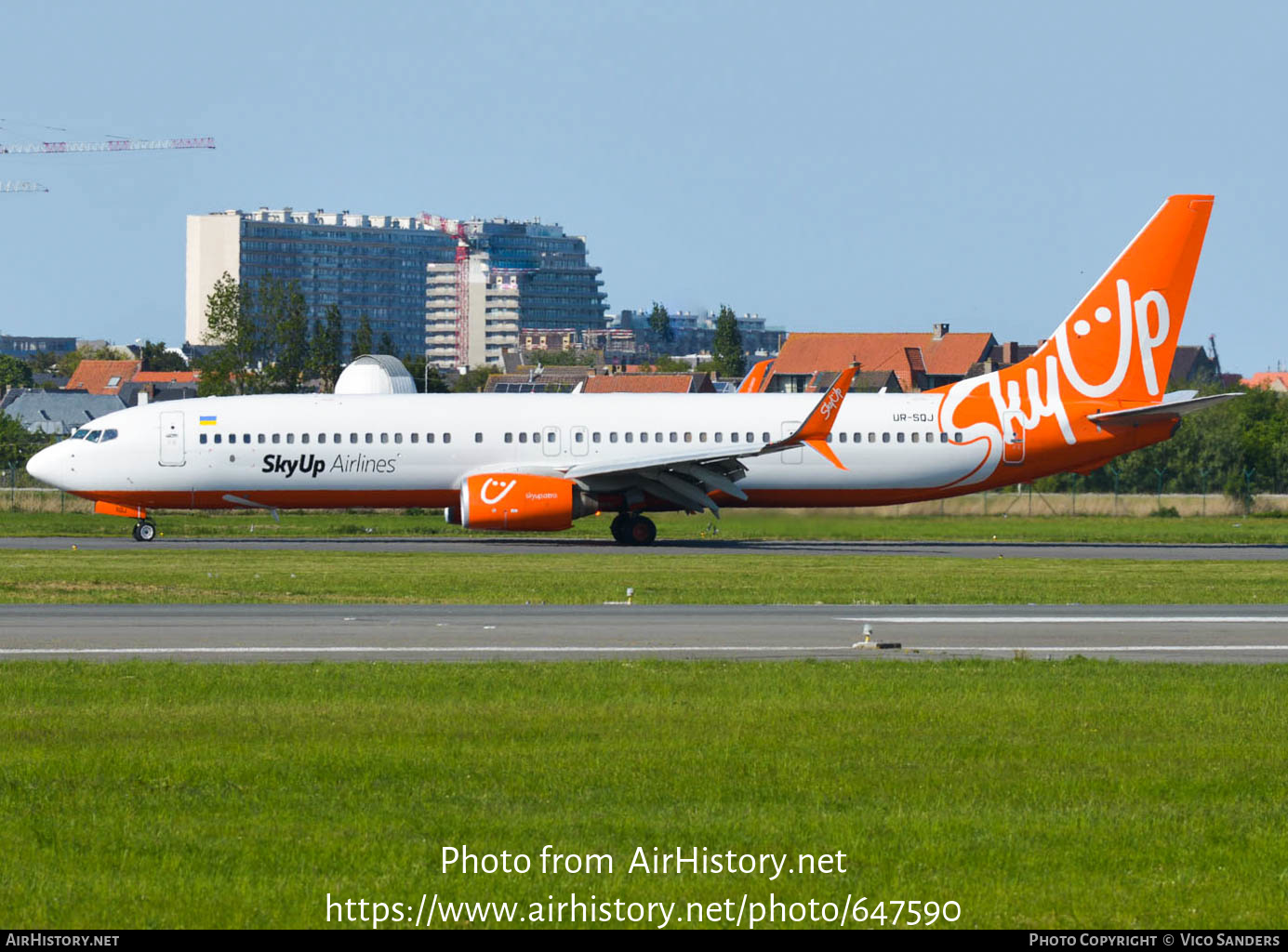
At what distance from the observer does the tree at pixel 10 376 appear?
17588cm

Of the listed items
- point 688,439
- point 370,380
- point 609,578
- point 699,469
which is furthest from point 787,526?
point 370,380

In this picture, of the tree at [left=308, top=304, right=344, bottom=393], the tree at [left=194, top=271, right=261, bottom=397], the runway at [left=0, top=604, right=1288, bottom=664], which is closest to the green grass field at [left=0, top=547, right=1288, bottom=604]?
the runway at [left=0, top=604, right=1288, bottom=664]

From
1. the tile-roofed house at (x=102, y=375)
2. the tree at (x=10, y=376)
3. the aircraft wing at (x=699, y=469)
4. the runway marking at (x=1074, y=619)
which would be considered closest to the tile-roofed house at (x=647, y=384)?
the aircraft wing at (x=699, y=469)

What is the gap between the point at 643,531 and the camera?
41812 millimetres

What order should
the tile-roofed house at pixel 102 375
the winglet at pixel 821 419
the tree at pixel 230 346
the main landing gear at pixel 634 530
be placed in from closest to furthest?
the winglet at pixel 821 419 < the main landing gear at pixel 634 530 < the tree at pixel 230 346 < the tile-roofed house at pixel 102 375

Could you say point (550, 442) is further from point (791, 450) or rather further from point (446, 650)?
point (446, 650)

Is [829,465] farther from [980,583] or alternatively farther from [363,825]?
[363,825]

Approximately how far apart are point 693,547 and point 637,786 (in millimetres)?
29983

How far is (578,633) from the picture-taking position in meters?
21.2

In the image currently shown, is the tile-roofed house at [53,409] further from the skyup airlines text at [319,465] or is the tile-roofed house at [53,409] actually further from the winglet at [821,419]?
the winglet at [821,419]

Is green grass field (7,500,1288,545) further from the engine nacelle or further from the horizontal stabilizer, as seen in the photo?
the engine nacelle

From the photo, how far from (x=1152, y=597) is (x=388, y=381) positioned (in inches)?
2092

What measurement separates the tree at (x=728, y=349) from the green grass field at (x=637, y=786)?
15602cm

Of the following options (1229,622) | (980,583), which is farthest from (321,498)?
(1229,622)
